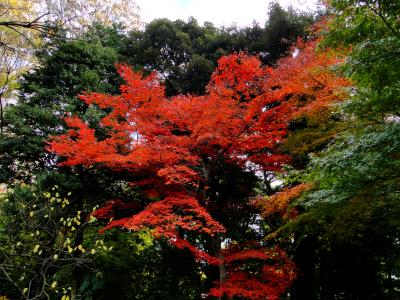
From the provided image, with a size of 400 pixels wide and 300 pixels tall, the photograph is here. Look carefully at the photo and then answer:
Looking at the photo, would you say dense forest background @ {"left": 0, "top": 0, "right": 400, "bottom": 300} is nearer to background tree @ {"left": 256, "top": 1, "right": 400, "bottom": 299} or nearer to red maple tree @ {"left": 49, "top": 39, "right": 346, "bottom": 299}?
red maple tree @ {"left": 49, "top": 39, "right": 346, "bottom": 299}

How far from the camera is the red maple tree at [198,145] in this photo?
30.0ft

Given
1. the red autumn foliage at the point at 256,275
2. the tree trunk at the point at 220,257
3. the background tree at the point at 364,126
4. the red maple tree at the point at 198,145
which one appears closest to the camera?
the background tree at the point at 364,126

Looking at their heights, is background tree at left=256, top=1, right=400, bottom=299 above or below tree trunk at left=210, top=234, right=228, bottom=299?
above

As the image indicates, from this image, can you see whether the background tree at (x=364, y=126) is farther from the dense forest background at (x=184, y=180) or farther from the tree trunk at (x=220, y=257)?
the tree trunk at (x=220, y=257)

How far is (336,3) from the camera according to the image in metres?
4.22

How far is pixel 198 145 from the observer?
1002cm

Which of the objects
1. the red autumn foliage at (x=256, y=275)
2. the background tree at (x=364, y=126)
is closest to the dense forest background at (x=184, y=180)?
the red autumn foliage at (x=256, y=275)

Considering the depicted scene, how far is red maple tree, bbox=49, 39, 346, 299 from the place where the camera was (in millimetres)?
9133

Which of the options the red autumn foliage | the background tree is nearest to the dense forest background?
the red autumn foliage

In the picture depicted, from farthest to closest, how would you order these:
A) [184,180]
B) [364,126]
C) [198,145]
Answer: [198,145] → [184,180] → [364,126]

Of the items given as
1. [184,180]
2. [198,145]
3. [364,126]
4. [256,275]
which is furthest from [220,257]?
[364,126]

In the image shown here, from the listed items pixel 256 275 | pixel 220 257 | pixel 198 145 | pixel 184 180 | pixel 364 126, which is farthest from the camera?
pixel 256 275

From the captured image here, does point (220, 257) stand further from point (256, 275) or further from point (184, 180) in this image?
point (184, 180)

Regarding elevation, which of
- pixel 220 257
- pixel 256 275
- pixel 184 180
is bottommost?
pixel 256 275
